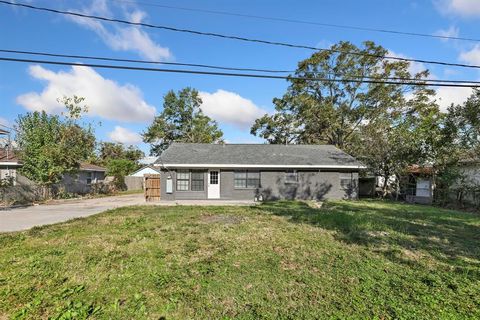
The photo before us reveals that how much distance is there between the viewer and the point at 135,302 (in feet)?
12.8

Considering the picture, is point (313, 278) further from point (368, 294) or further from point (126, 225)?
point (126, 225)

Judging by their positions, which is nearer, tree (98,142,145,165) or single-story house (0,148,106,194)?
single-story house (0,148,106,194)

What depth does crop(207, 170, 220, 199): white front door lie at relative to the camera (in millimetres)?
18297

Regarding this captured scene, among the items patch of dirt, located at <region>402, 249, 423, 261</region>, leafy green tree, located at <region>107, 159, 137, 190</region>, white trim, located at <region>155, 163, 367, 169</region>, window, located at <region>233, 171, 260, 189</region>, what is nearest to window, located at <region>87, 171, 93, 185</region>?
leafy green tree, located at <region>107, 159, 137, 190</region>

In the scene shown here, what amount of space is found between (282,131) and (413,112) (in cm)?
1264

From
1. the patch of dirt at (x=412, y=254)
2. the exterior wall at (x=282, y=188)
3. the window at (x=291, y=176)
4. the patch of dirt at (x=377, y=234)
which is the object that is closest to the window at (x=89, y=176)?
the exterior wall at (x=282, y=188)

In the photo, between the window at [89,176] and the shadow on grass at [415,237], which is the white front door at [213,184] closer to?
the shadow on grass at [415,237]

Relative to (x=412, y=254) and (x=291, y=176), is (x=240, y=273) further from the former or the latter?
(x=291, y=176)

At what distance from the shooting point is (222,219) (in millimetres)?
10047

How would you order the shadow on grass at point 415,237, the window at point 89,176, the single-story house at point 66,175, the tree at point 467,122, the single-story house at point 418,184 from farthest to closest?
the window at point 89,176 → the single-story house at point 418,184 → the single-story house at point 66,175 → the tree at point 467,122 → the shadow on grass at point 415,237

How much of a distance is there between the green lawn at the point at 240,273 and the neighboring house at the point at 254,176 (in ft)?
32.0

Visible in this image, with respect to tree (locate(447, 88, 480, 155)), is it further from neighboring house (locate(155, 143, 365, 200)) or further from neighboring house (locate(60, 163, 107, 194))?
neighboring house (locate(60, 163, 107, 194))

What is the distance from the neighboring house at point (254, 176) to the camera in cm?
1812

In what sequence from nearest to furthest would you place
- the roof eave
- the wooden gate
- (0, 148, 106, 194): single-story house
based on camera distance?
the roof eave
the wooden gate
(0, 148, 106, 194): single-story house
